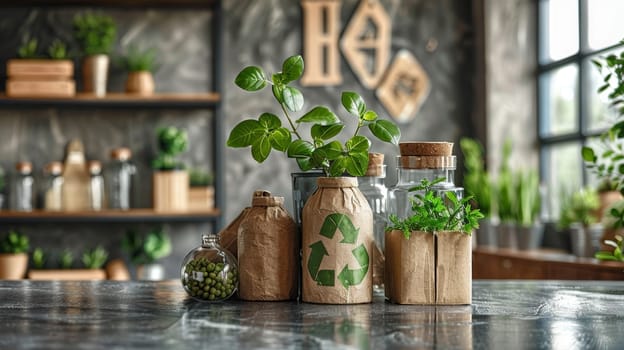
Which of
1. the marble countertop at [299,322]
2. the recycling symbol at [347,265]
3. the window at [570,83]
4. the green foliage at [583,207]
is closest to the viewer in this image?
the marble countertop at [299,322]

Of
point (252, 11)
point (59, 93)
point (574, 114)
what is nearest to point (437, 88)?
point (574, 114)

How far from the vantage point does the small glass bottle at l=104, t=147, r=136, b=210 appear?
173 inches

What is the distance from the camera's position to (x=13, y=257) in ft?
14.0

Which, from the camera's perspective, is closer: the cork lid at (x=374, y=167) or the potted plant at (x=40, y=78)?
the cork lid at (x=374, y=167)

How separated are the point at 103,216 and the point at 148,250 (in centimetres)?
31

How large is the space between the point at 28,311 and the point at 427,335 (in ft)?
2.23

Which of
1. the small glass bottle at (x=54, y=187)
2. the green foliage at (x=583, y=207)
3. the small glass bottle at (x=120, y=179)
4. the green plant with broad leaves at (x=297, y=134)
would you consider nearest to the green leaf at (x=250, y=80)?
the green plant with broad leaves at (x=297, y=134)

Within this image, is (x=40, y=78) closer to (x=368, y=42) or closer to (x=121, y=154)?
(x=121, y=154)

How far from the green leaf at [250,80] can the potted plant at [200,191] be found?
9.56 ft

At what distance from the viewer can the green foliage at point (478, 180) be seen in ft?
14.4

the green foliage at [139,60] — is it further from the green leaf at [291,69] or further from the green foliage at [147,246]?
the green leaf at [291,69]

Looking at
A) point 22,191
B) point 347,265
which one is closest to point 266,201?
point 347,265

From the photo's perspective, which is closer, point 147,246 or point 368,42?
Result: point 147,246

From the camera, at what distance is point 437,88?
4.88 meters
